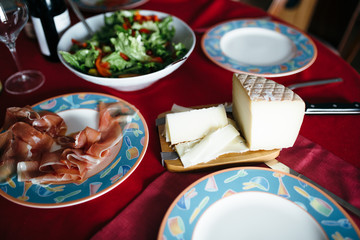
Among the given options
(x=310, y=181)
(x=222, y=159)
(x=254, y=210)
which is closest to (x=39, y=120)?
(x=222, y=159)

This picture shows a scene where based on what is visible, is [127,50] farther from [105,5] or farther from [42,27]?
[105,5]

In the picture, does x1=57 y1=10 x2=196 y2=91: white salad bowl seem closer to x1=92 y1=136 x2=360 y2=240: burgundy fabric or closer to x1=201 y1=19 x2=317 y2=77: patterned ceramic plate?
x1=201 y1=19 x2=317 y2=77: patterned ceramic plate

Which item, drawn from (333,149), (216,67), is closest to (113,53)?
(216,67)

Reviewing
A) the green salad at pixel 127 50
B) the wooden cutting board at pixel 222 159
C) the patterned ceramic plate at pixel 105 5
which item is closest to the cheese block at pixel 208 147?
the wooden cutting board at pixel 222 159

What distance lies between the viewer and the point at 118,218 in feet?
2.41

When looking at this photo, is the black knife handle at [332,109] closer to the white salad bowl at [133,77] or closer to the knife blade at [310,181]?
the knife blade at [310,181]

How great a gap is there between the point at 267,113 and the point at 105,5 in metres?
1.33

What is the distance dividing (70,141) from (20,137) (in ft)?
0.48

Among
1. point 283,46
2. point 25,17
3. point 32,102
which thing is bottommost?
point 32,102

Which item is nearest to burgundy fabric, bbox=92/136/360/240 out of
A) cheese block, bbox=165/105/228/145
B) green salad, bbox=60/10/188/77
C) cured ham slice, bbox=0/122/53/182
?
cheese block, bbox=165/105/228/145

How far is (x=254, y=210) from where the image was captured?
0.73m

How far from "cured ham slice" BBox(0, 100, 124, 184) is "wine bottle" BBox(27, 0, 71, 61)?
0.42m

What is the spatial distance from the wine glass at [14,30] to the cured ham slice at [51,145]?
288 mm

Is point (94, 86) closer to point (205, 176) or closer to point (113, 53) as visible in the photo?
point (113, 53)
